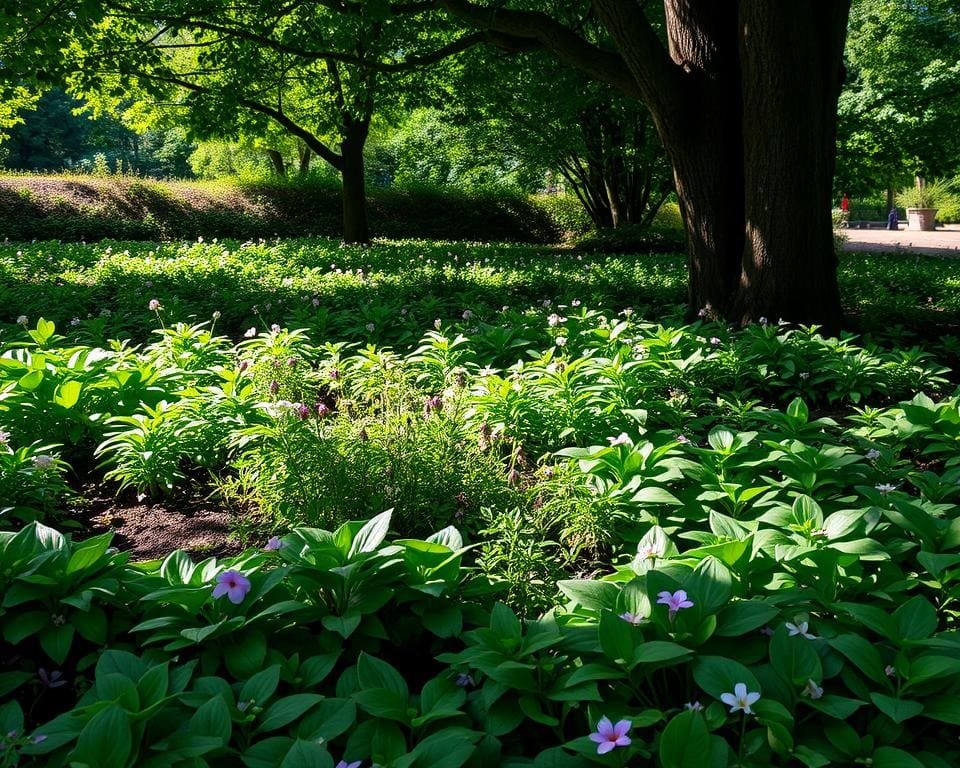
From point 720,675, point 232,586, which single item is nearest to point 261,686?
point 232,586

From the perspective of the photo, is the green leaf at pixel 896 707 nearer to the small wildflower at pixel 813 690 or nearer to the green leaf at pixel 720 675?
the small wildflower at pixel 813 690

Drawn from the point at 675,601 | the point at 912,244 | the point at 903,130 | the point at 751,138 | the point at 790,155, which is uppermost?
the point at 903,130

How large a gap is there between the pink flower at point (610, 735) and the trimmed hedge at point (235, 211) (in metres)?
20.8

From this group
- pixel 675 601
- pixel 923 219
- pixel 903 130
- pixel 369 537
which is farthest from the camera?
pixel 923 219

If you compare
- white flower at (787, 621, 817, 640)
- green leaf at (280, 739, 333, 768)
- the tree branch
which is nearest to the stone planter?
the tree branch

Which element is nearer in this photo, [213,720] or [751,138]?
[213,720]

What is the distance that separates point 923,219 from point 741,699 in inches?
1648

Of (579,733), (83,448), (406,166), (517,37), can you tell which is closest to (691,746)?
(579,733)

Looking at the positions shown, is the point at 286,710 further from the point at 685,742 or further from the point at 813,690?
the point at 813,690

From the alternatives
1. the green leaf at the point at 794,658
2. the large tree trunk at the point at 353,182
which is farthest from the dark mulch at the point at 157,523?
the large tree trunk at the point at 353,182

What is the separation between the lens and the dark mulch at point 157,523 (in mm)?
2908

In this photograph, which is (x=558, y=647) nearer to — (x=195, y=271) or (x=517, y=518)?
(x=517, y=518)

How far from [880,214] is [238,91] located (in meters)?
53.9

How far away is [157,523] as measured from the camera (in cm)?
315
